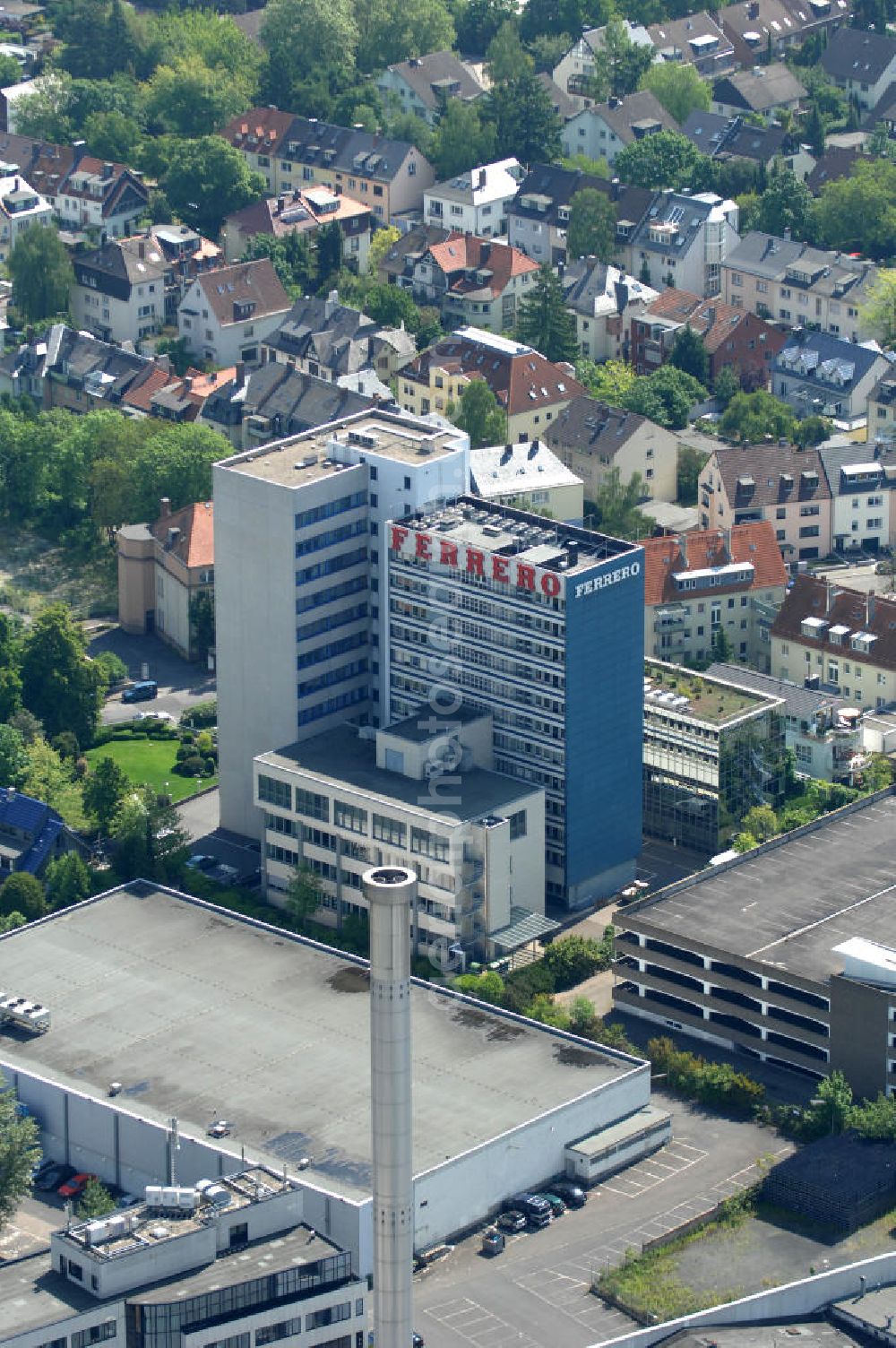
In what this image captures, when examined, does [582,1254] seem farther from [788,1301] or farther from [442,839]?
[442,839]

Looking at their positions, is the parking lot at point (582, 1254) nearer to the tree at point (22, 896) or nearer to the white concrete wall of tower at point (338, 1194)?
the white concrete wall of tower at point (338, 1194)

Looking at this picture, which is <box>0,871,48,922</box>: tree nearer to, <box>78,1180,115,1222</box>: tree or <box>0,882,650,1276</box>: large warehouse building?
<box>0,882,650,1276</box>: large warehouse building

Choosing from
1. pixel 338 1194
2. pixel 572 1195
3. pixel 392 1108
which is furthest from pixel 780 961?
pixel 392 1108

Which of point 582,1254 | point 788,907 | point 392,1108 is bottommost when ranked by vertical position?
point 582,1254

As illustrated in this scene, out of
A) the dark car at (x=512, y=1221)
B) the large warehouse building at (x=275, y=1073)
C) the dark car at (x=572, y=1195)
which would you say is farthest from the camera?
the dark car at (x=572, y=1195)

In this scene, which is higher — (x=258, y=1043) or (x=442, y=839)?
(x=442, y=839)

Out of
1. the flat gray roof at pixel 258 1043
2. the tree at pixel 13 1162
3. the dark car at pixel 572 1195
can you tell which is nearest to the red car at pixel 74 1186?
the flat gray roof at pixel 258 1043

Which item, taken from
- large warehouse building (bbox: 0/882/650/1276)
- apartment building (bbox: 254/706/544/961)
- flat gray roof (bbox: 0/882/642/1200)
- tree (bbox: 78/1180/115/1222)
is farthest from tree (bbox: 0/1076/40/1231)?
apartment building (bbox: 254/706/544/961)

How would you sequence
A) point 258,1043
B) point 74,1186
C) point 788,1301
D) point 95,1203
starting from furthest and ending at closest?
point 258,1043 → point 74,1186 → point 95,1203 → point 788,1301
